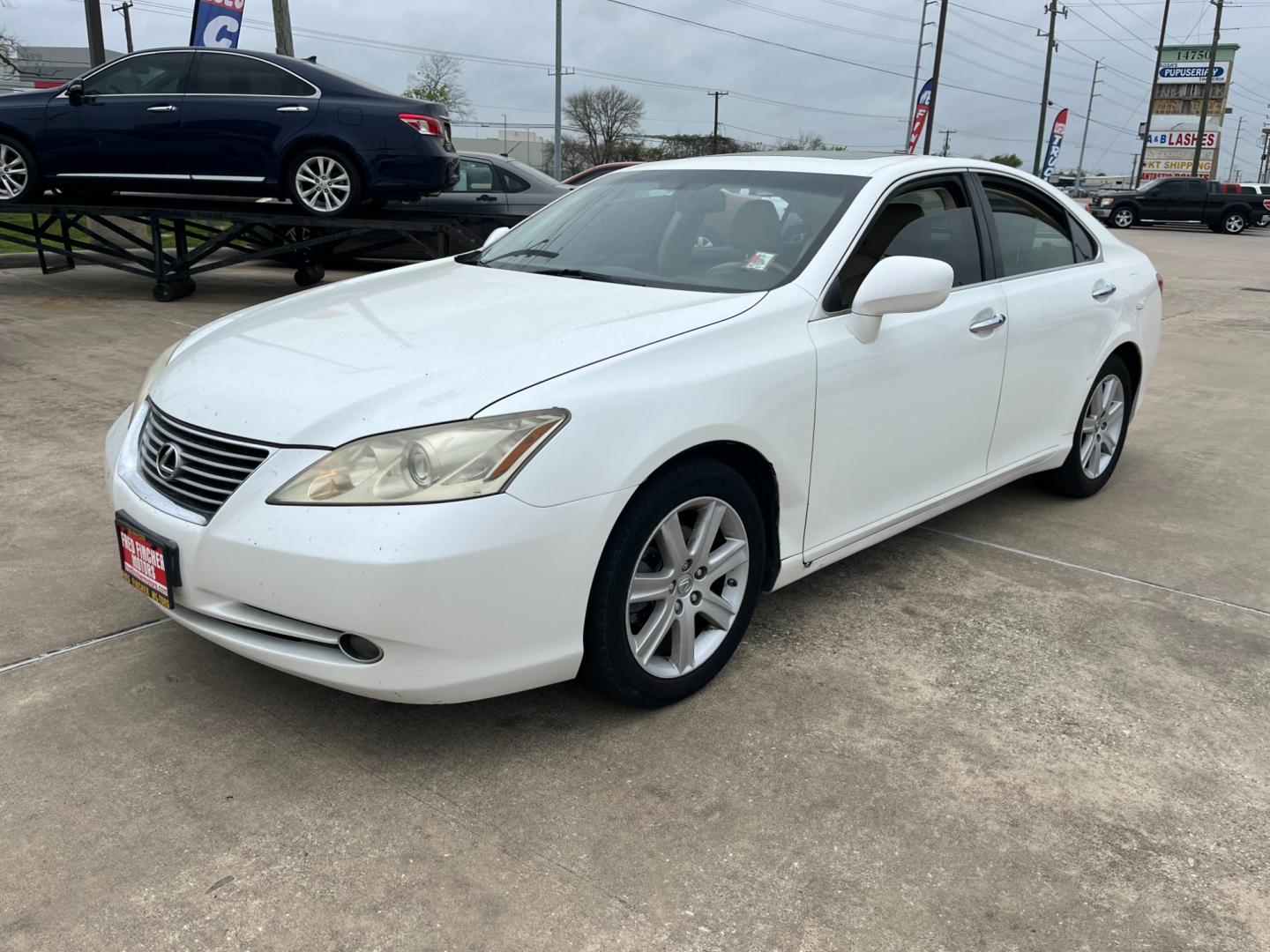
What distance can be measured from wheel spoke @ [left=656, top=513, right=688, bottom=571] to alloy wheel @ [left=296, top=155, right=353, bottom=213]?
7.59m

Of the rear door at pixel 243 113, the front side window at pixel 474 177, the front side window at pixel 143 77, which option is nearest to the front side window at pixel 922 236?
the rear door at pixel 243 113

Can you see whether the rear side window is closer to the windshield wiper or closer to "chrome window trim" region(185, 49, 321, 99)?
"chrome window trim" region(185, 49, 321, 99)

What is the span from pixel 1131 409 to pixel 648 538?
3.53m

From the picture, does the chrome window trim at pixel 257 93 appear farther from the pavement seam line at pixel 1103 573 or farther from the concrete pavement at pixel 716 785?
the pavement seam line at pixel 1103 573

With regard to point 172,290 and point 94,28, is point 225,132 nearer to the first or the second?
point 172,290

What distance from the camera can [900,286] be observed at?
10.0ft

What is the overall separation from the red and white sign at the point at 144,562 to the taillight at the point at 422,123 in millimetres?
7231

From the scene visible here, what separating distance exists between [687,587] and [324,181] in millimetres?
7699

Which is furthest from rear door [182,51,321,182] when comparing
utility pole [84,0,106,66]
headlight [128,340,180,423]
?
utility pole [84,0,106,66]

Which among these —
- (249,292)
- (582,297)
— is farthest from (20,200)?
(582,297)

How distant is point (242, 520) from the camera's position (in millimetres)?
2404

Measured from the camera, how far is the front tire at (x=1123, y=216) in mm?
33562

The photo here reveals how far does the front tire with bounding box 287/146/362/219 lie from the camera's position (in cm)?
923

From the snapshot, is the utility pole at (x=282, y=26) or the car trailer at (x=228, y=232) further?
the utility pole at (x=282, y=26)
